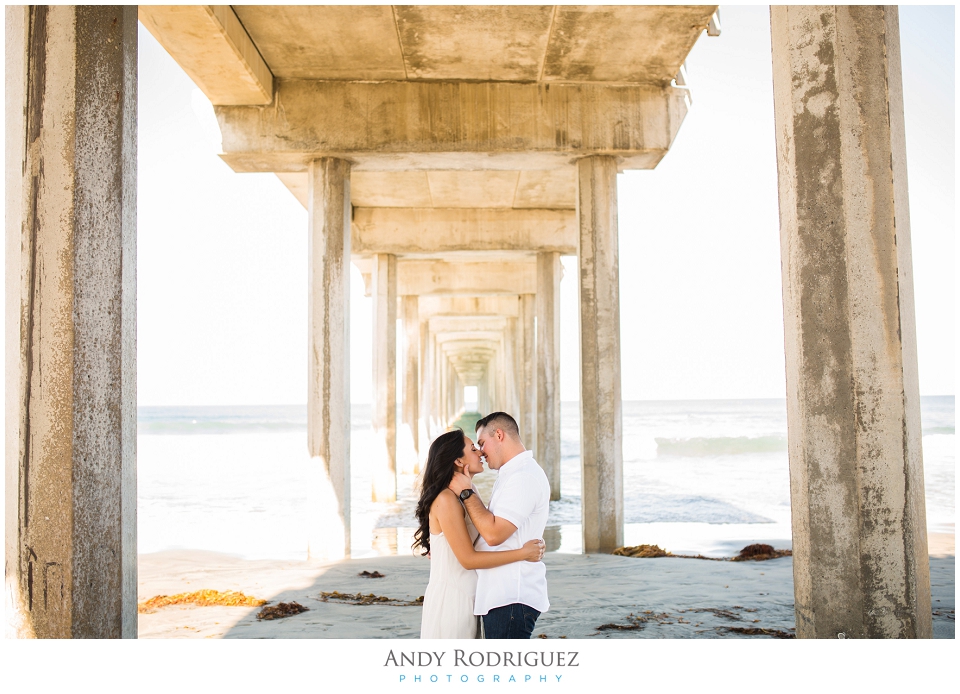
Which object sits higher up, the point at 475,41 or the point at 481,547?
the point at 475,41

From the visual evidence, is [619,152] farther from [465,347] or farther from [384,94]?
[465,347]

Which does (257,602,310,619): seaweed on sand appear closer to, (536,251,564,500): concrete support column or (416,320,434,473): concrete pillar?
(536,251,564,500): concrete support column

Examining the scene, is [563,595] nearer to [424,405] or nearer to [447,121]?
[447,121]

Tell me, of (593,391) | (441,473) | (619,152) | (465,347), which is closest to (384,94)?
(619,152)

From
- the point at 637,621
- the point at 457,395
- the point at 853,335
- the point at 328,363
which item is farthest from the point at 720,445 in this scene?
the point at 457,395

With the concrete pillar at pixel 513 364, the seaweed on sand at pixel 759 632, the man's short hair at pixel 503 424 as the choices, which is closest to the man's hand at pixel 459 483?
the man's short hair at pixel 503 424

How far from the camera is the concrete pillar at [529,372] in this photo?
1858 cm

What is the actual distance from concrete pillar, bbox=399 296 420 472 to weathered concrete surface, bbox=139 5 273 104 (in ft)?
41.1

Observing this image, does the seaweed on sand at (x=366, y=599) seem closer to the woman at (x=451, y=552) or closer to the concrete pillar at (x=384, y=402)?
the woman at (x=451, y=552)

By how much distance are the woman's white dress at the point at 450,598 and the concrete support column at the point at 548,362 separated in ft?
41.5

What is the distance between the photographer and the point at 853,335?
3.24 metres

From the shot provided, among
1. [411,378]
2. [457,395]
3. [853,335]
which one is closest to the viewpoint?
[853,335]

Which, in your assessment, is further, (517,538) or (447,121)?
(447,121)

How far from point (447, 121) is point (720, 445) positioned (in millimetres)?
34108
